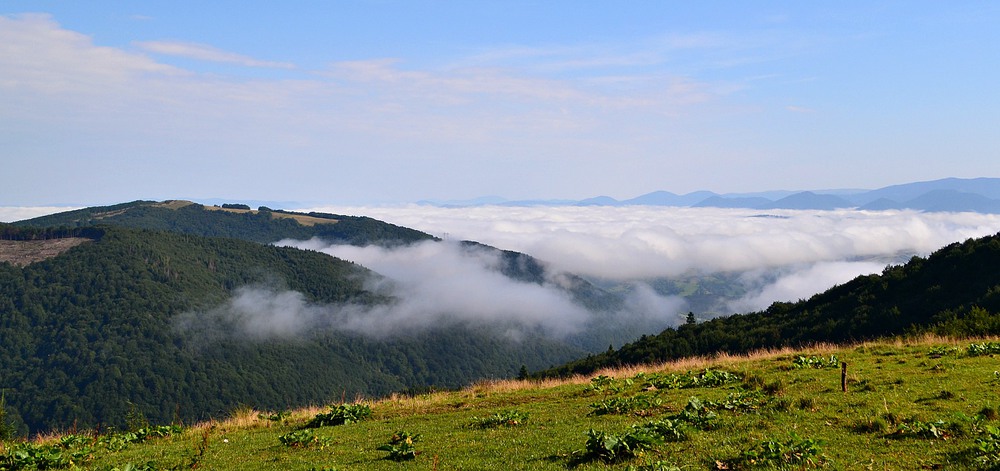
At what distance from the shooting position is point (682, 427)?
1338 cm

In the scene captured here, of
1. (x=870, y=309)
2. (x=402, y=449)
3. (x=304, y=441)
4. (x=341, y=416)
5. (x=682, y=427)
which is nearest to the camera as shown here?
(x=682, y=427)

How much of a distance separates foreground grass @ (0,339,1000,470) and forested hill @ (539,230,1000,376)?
42.9 metres

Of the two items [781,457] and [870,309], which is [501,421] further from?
[870,309]

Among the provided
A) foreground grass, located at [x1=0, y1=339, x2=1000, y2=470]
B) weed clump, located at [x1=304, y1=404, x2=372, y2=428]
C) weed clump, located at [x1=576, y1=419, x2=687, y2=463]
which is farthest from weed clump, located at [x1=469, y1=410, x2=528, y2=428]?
weed clump, located at [x1=304, y1=404, x2=372, y2=428]

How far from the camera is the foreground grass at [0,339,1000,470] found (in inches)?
451

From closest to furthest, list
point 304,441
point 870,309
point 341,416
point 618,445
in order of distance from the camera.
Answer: point 618,445 < point 304,441 < point 341,416 < point 870,309

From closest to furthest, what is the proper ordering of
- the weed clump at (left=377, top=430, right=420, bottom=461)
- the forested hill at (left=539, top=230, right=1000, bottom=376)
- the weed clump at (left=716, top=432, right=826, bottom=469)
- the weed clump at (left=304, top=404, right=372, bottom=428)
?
the weed clump at (left=716, top=432, right=826, bottom=469), the weed clump at (left=377, top=430, right=420, bottom=461), the weed clump at (left=304, top=404, right=372, bottom=428), the forested hill at (left=539, top=230, right=1000, bottom=376)

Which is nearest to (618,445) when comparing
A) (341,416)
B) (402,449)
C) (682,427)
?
(682,427)

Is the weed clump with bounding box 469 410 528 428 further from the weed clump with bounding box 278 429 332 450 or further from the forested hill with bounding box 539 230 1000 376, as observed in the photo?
the forested hill with bounding box 539 230 1000 376

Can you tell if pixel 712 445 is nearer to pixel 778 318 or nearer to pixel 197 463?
pixel 197 463

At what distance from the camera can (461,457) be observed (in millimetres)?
13961

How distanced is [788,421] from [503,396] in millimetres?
13278

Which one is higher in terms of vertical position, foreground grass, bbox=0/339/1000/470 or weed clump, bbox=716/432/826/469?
weed clump, bbox=716/432/826/469

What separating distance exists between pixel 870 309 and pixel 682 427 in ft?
238
